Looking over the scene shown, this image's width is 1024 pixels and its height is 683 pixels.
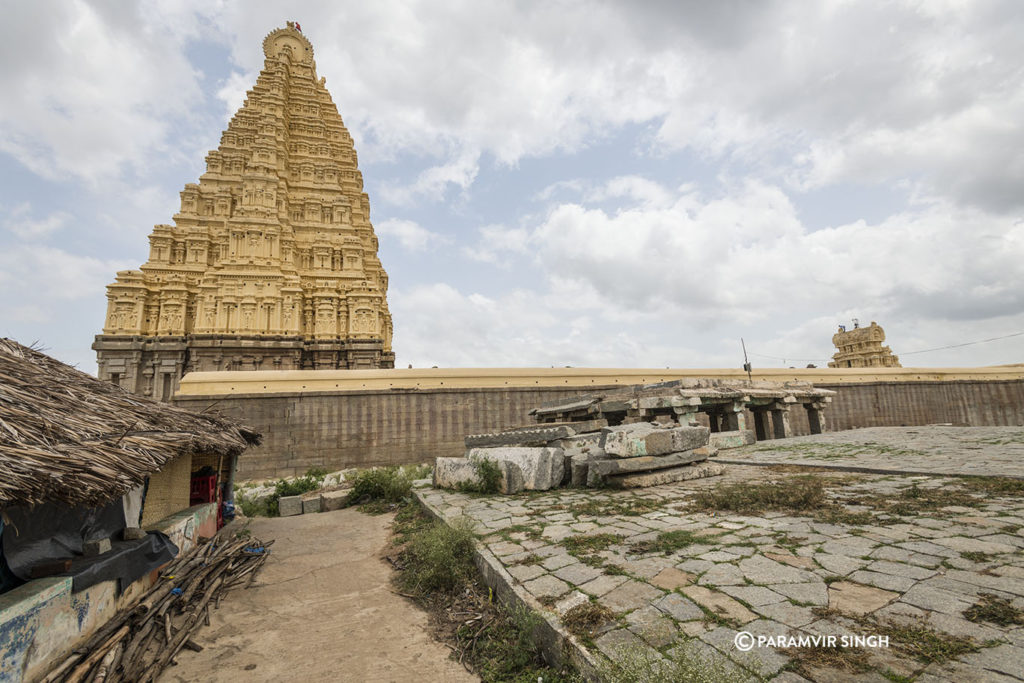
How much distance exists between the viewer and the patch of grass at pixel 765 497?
4.32 meters

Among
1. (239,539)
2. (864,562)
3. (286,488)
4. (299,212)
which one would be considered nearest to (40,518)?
(239,539)

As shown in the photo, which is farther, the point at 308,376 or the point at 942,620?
the point at 308,376

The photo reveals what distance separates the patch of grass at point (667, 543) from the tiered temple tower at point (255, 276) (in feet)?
60.5

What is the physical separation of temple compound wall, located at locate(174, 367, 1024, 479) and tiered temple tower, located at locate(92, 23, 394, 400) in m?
7.44

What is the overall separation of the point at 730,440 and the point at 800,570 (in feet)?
25.3

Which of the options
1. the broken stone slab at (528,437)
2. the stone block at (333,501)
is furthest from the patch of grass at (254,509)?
the broken stone slab at (528,437)

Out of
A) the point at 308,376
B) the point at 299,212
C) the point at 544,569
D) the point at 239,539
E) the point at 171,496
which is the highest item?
the point at 299,212

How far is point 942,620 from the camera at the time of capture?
6.88 ft

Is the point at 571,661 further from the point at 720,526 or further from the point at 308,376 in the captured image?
the point at 308,376

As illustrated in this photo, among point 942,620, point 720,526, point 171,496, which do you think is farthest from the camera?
point 171,496

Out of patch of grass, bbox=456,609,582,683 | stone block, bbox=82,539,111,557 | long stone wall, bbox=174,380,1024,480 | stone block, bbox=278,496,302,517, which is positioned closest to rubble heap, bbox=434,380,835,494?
stone block, bbox=278,496,302,517

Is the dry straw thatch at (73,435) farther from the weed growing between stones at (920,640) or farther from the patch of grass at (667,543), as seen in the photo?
the weed growing between stones at (920,640)

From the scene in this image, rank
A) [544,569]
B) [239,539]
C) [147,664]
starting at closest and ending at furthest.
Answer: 1. [147,664]
2. [544,569]
3. [239,539]

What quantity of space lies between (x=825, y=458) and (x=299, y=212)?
25378 millimetres
